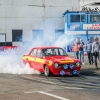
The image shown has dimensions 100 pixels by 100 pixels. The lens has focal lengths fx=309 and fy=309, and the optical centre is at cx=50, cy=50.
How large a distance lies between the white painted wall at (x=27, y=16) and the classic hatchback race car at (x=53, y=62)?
2369 centimetres

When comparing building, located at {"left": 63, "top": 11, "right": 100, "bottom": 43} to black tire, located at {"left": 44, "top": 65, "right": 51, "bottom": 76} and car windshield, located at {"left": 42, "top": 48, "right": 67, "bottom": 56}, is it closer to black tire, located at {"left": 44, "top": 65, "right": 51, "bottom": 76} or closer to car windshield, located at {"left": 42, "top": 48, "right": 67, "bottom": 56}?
car windshield, located at {"left": 42, "top": 48, "right": 67, "bottom": 56}

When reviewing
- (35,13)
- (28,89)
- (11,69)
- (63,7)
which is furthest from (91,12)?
(28,89)

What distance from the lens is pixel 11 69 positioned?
546 inches

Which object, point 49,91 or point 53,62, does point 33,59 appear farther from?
point 49,91

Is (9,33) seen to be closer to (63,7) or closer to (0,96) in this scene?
(63,7)

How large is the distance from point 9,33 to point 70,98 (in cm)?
3042

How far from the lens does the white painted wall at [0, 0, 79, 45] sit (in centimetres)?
3680

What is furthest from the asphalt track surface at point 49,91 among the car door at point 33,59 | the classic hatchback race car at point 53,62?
the car door at point 33,59

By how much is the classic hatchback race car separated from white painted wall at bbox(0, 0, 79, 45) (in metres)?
23.7

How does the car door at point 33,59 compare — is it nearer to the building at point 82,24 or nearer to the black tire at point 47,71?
the black tire at point 47,71

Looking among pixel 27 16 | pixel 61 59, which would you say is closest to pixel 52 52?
pixel 61 59

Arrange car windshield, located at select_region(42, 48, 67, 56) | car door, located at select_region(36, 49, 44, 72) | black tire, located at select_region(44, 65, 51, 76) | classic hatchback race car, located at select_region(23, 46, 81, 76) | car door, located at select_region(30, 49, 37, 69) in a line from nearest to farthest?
classic hatchback race car, located at select_region(23, 46, 81, 76) < black tire, located at select_region(44, 65, 51, 76) < car door, located at select_region(36, 49, 44, 72) < car windshield, located at select_region(42, 48, 67, 56) < car door, located at select_region(30, 49, 37, 69)

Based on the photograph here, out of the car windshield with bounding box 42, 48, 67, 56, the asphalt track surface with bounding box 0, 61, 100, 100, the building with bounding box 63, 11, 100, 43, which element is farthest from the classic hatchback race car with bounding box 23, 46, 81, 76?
the building with bounding box 63, 11, 100, 43

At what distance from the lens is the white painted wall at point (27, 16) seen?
36797mm
